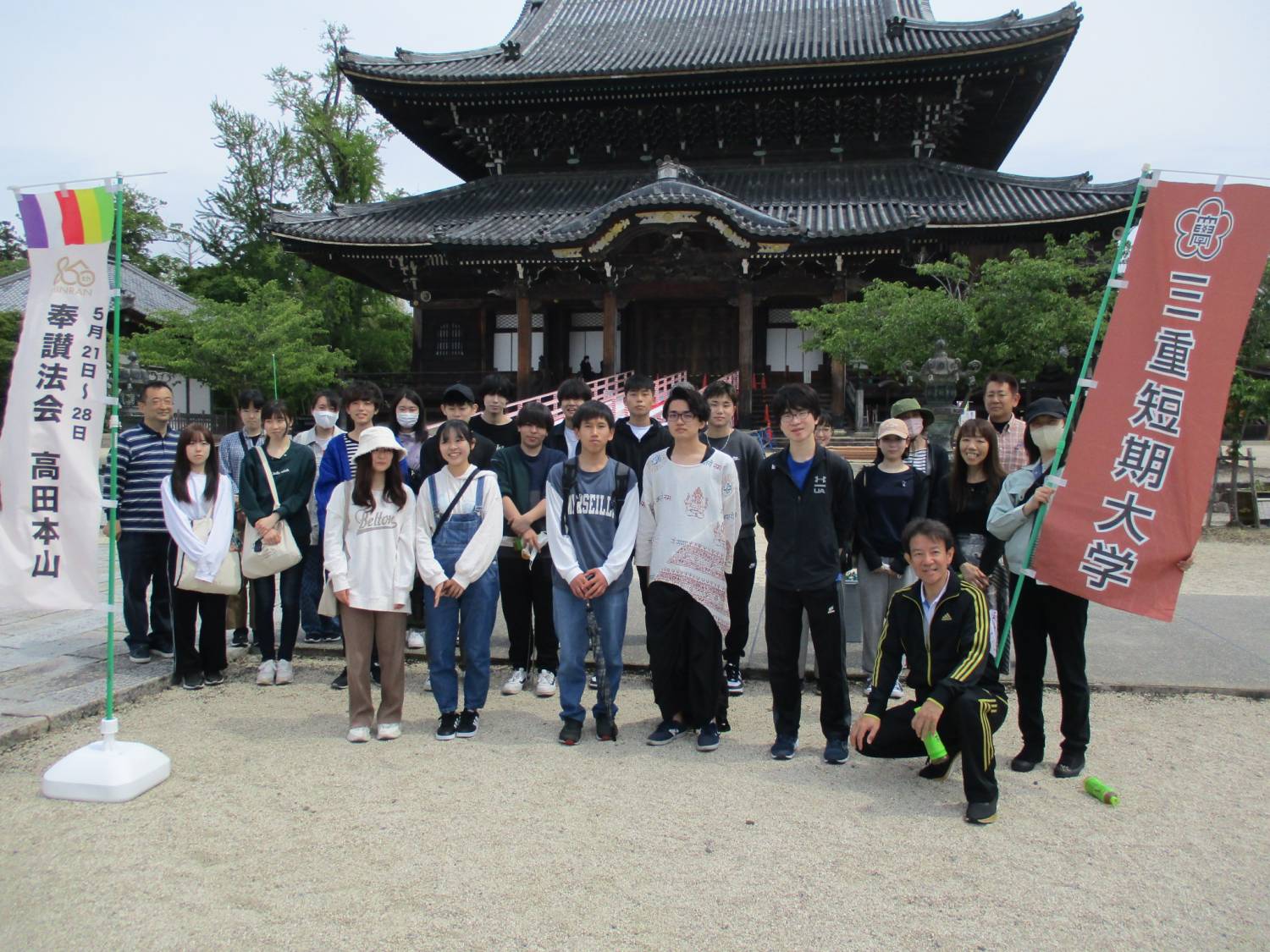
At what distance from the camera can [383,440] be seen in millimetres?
4066

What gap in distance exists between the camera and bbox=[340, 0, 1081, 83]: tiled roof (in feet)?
51.9

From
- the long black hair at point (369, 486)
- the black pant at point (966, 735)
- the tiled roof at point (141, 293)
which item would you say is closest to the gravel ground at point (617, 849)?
the black pant at point (966, 735)

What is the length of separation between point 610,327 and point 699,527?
42.3ft

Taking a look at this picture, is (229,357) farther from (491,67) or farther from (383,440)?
(383,440)

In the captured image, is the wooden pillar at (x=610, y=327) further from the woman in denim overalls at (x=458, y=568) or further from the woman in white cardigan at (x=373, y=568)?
the woman in white cardigan at (x=373, y=568)

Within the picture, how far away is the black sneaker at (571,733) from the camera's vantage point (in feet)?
13.2

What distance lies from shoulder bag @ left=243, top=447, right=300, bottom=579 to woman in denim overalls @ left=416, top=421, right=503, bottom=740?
1184 mm

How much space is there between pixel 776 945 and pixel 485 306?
16.8 m

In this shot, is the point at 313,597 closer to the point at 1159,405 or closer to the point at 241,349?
the point at 1159,405

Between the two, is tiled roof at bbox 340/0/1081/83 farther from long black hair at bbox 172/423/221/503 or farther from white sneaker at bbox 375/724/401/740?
white sneaker at bbox 375/724/401/740

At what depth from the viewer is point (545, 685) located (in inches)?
191

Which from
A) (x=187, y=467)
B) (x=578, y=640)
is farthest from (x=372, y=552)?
(x=187, y=467)

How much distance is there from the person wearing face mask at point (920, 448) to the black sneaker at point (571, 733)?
6.82ft

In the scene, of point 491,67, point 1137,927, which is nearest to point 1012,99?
point 491,67
